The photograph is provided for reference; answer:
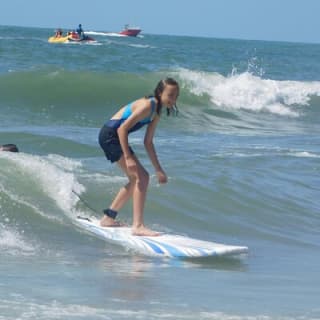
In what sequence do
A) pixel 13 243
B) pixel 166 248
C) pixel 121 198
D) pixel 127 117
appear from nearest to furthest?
pixel 166 248, pixel 13 243, pixel 127 117, pixel 121 198

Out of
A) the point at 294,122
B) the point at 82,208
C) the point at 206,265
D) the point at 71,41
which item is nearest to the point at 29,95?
the point at 294,122

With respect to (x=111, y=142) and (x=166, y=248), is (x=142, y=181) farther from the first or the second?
(x=166, y=248)

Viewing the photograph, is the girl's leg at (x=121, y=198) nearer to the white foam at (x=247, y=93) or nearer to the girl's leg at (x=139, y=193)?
the girl's leg at (x=139, y=193)

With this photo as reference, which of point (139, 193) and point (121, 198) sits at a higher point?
point (139, 193)

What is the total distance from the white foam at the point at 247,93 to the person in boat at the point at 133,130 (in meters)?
15.9

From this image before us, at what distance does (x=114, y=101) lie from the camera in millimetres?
23297

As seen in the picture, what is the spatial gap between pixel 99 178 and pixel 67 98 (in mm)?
12683

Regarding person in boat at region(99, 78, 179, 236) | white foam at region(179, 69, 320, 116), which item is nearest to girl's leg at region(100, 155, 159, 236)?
person in boat at region(99, 78, 179, 236)

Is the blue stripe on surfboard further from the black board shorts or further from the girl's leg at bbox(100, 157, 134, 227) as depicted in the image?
the black board shorts

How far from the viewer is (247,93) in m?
25.5

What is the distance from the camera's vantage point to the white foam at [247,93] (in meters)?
24.6

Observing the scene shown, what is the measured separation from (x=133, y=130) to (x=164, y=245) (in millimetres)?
901

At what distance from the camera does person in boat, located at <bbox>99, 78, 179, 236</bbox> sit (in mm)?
7609

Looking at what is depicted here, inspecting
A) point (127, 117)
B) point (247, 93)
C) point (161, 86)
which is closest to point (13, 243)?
point (127, 117)
